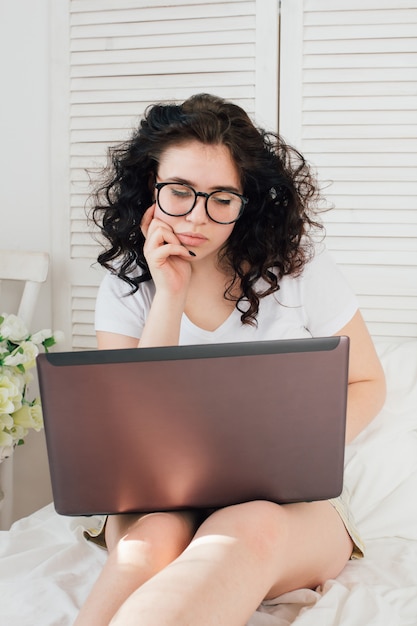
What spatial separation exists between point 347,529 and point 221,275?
0.55m

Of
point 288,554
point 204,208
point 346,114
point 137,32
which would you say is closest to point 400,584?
point 288,554

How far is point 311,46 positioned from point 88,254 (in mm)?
790

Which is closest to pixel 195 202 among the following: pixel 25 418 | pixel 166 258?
pixel 166 258

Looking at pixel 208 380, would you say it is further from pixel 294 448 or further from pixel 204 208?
pixel 204 208

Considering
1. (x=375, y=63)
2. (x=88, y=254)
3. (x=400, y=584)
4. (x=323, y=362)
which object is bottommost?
(x=400, y=584)

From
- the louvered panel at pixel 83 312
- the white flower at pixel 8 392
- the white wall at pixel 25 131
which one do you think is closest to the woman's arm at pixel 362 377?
the white flower at pixel 8 392

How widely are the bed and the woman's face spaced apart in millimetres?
525

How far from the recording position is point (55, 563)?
1174 millimetres

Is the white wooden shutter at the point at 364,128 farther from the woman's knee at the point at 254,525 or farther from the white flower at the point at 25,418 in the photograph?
the woman's knee at the point at 254,525

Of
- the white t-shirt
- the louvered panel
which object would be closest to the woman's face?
the white t-shirt

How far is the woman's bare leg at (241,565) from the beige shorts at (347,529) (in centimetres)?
2

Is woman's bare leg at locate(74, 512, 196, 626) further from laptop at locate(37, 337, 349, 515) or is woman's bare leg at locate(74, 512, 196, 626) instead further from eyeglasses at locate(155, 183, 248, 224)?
eyeglasses at locate(155, 183, 248, 224)

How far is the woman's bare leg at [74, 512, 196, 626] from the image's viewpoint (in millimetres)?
867

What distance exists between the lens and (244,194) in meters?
1.39
